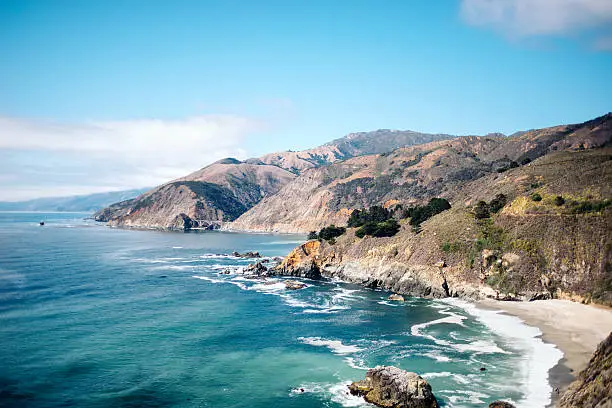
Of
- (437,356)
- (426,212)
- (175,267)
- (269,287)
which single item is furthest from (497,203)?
(175,267)

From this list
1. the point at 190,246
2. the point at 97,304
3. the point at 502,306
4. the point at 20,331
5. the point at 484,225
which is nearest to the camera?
the point at 20,331

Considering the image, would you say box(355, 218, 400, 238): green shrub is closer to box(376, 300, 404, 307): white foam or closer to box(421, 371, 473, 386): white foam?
box(376, 300, 404, 307): white foam

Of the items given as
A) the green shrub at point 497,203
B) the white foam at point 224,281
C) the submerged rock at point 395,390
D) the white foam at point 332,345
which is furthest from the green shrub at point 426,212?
the submerged rock at point 395,390

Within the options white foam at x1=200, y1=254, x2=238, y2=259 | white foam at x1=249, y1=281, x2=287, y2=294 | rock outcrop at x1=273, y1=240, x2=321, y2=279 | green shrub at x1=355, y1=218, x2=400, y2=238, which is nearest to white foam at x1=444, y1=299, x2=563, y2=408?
green shrub at x1=355, y1=218, x2=400, y2=238

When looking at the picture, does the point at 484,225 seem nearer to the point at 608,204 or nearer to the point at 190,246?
the point at 608,204

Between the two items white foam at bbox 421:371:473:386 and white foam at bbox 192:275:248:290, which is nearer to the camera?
white foam at bbox 421:371:473:386

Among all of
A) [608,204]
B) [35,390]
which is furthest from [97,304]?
[608,204]
